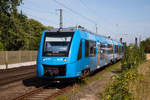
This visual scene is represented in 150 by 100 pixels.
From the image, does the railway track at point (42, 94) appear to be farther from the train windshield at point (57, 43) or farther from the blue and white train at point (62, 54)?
the train windshield at point (57, 43)

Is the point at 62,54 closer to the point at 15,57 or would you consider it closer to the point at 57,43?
the point at 57,43

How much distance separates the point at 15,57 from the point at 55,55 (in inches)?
795

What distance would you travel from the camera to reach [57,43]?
10461 millimetres

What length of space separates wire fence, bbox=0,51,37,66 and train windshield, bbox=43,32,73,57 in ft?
48.1

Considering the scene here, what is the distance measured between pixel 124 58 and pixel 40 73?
736 cm

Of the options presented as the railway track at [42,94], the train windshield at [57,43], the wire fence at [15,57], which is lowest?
the railway track at [42,94]

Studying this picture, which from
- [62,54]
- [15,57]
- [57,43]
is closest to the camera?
[62,54]

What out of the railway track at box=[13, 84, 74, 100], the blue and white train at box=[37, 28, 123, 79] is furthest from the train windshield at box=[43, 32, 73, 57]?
the railway track at box=[13, 84, 74, 100]

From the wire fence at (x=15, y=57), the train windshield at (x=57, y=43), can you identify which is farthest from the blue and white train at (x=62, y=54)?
the wire fence at (x=15, y=57)

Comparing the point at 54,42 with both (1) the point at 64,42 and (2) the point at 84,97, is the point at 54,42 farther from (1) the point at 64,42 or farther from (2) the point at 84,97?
(2) the point at 84,97

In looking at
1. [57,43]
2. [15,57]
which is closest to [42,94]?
[57,43]

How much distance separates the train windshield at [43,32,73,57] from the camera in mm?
10148

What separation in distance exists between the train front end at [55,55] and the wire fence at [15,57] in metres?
14.6

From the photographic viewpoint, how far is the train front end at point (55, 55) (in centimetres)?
986
